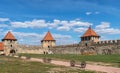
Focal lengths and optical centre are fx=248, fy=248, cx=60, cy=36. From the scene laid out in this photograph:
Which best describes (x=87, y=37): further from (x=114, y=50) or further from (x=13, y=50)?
(x=13, y=50)

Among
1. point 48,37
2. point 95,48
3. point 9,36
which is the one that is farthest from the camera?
point 48,37

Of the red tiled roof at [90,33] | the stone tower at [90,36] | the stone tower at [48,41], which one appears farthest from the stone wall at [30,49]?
the red tiled roof at [90,33]

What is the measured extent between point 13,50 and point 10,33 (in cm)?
511

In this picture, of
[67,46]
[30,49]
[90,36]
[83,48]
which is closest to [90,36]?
[90,36]

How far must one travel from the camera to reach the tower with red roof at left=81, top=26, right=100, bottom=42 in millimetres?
61312

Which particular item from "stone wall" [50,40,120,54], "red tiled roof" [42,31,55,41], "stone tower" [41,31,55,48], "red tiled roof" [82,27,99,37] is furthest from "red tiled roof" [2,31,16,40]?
"red tiled roof" [82,27,99,37]

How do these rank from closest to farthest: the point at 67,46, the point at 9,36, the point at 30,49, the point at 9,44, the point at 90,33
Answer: the point at 67,46 → the point at 90,33 → the point at 9,44 → the point at 30,49 → the point at 9,36

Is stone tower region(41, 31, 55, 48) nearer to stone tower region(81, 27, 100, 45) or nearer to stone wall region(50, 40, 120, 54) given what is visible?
stone wall region(50, 40, 120, 54)

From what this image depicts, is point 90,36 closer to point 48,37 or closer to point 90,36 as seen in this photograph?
point 90,36

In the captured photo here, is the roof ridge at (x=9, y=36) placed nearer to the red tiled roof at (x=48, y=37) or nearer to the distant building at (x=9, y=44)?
the distant building at (x=9, y=44)

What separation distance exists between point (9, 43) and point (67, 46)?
16380 mm

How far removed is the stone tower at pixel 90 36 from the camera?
61312 mm

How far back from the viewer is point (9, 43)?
6688 centimetres

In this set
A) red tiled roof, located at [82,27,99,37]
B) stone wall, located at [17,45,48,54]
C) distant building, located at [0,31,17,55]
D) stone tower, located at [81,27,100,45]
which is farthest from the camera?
stone wall, located at [17,45,48,54]
